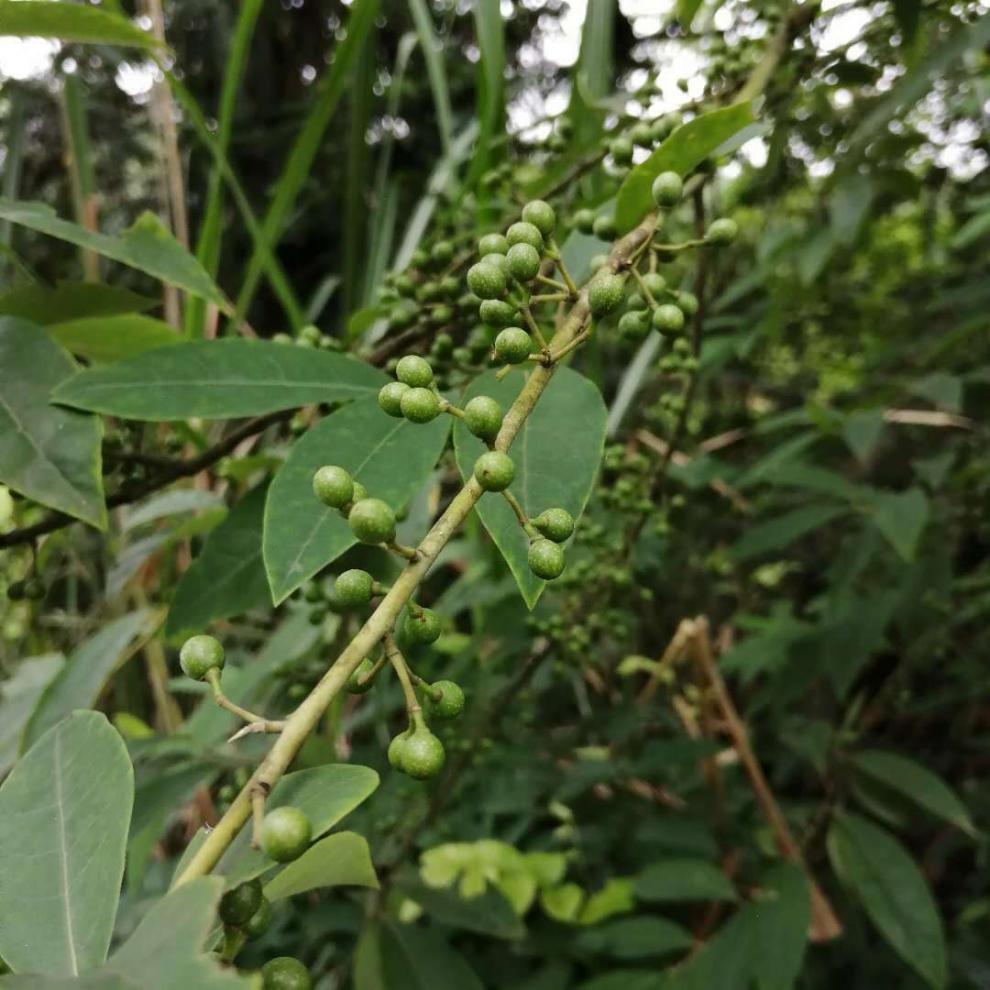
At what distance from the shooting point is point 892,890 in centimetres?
117

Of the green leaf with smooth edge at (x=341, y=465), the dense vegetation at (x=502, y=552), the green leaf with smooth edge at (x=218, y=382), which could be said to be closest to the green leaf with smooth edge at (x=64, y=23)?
the dense vegetation at (x=502, y=552)

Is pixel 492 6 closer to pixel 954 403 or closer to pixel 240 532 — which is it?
pixel 240 532

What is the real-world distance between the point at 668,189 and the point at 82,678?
2.26ft

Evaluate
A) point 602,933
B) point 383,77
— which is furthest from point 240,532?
point 383,77

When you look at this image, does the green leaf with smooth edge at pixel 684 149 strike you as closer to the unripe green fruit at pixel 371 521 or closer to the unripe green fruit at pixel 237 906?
the unripe green fruit at pixel 371 521

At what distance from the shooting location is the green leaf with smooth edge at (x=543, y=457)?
44 centimetres

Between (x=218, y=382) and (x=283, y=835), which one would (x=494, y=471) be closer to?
(x=283, y=835)

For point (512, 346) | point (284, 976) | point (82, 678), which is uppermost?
point (512, 346)

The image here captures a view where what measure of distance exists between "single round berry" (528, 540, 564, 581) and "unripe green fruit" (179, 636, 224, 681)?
0.15m

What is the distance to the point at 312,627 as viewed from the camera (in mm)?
1070

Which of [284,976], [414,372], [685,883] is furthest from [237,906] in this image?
[685,883]

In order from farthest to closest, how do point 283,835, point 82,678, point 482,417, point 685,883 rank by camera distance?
point 685,883
point 82,678
point 482,417
point 283,835

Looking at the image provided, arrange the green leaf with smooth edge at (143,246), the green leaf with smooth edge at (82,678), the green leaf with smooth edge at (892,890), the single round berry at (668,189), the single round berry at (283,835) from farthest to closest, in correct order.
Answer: the green leaf with smooth edge at (892,890), the green leaf with smooth edge at (82,678), the green leaf with smooth edge at (143,246), the single round berry at (668,189), the single round berry at (283,835)

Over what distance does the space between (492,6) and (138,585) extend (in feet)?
3.23
